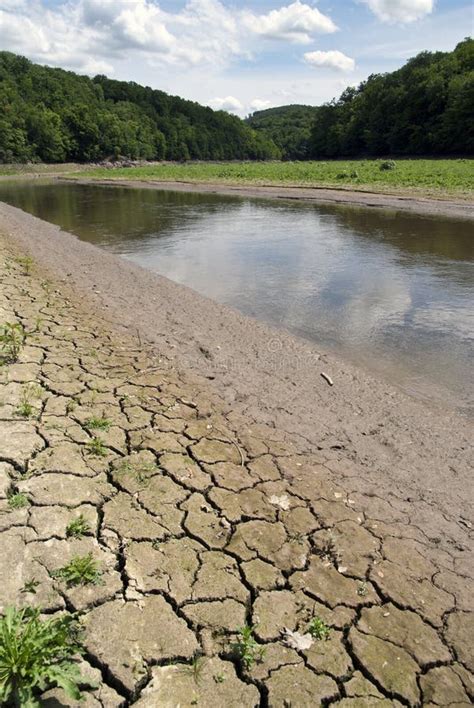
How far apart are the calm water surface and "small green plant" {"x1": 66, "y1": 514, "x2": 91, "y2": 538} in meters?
4.29

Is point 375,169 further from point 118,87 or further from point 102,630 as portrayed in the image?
point 118,87

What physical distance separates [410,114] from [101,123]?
184 ft

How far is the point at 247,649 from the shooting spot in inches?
101

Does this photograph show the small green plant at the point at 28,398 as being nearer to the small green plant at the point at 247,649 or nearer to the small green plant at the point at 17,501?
the small green plant at the point at 17,501

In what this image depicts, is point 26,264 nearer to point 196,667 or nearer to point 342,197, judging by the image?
point 196,667

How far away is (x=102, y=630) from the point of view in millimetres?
2582

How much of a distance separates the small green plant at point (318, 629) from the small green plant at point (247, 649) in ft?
1.02

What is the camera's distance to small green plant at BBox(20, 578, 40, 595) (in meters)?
2.72

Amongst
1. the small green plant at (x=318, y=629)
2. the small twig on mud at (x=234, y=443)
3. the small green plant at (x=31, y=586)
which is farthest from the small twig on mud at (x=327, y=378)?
the small green plant at (x=31, y=586)

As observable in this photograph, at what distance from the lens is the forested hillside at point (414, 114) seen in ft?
189

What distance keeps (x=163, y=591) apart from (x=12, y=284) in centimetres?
795

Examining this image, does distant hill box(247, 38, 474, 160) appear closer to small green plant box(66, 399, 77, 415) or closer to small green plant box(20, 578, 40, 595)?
small green plant box(66, 399, 77, 415)

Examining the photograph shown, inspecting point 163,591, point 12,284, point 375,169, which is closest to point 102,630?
point 163,591

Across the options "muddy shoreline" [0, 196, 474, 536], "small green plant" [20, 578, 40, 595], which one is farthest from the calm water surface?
"small green plant" [20, 578, 40, 595]
